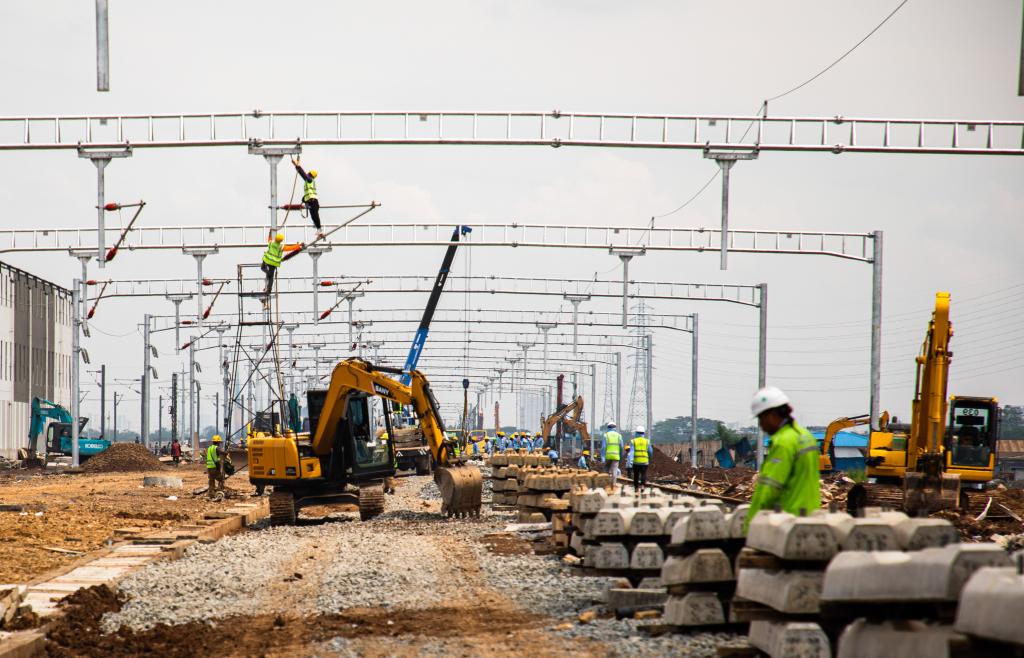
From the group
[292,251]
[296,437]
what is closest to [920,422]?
[296,437]

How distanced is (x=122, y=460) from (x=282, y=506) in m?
36.9

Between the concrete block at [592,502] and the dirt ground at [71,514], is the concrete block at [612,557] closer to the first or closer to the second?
the concrete block at [592,502]

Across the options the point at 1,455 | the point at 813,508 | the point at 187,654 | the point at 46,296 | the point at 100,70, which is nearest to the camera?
the point at 813,508

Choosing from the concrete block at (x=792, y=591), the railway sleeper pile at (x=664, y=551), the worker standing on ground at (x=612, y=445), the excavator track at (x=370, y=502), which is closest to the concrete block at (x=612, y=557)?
the railway sleeper pile at (x=664, y=551)

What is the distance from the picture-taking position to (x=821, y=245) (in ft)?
106

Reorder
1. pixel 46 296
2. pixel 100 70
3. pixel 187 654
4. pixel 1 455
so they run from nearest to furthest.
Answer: pixel 187 654 < pixel 100 70 < pixel 1 455 < pixel 46 296

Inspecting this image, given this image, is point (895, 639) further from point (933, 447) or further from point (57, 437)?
point (57, 437)

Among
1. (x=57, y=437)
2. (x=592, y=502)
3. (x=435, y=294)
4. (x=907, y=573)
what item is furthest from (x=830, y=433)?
(x=57, y=437)

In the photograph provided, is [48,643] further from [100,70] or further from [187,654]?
[100,70]

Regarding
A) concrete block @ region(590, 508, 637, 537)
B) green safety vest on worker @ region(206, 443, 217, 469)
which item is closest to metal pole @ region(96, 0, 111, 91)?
concrete block @ region(590, 508, 637, 537)

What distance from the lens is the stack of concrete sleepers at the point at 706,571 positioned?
30.7ft

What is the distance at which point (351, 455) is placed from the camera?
23797mm

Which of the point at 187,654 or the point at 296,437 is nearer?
the point at 187,654

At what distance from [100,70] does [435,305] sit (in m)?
28.3
